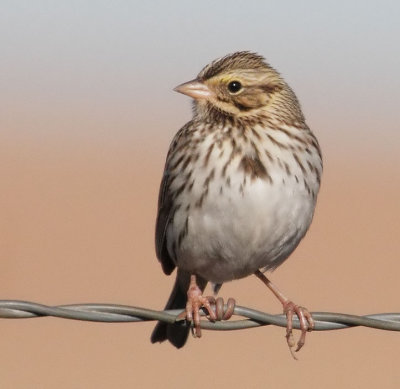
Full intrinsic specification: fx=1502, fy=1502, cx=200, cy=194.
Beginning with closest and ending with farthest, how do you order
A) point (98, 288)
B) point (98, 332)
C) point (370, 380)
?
point (370, 380) < point (98, 332) < point (98, 288)

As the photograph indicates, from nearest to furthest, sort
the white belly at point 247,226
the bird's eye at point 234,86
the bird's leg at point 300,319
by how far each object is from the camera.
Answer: the bird's leg at point 300,319 → the white belly at point 247,226 → the bird's eye at point 234,86

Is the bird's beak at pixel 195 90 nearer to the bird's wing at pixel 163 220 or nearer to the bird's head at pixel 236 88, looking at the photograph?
the bird's head at pixel 236 88

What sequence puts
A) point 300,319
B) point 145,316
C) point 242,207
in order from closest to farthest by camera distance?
1. point 145,316
2. point 300,319
3. point 242,207

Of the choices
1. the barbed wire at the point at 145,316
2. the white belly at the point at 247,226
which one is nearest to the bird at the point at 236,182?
the white belly at the point at 247,226

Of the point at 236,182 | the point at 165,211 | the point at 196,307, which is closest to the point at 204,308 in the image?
the point at 196,307

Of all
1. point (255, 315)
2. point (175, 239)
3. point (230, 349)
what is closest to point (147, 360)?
point (230, 349)

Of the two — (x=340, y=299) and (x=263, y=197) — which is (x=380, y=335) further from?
(x=263, y=197)

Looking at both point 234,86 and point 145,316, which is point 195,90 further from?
point 145,316
